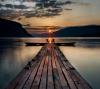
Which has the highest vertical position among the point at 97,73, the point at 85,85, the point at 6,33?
the point at 85,85

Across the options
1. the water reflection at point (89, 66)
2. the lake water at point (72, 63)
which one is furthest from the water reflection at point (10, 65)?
the water reflection at point (89, 66)

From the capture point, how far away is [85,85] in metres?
5.27

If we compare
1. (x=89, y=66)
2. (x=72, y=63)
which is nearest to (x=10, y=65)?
(x=72, y=63)

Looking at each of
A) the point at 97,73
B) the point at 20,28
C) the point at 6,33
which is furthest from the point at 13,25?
the point at 97,73

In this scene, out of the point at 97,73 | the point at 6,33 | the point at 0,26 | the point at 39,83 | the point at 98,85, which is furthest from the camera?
the point at 6,33

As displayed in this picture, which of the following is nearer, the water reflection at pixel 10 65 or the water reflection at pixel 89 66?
the water reflection at pixel 89 66

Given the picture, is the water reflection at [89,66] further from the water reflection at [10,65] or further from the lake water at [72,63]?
the water reflection at [10,65]

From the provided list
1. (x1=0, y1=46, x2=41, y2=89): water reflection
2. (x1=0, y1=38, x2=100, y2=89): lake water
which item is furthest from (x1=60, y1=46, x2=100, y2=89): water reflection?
(x1=0, y1=46, x2=41, y2=89): water reflection

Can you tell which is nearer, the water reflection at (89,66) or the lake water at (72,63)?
→ the water reflection at (89,66)

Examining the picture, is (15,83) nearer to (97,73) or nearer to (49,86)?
(49,86)

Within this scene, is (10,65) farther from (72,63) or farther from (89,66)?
(89,66)

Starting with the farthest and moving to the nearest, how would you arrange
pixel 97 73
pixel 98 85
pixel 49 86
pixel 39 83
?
pixel 97 73
pixel 98 85
pixel 39 83
pixel 49 86

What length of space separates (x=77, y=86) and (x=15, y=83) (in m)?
1.17

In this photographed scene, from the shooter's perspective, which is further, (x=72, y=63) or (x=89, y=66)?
(x=72, y=63)
